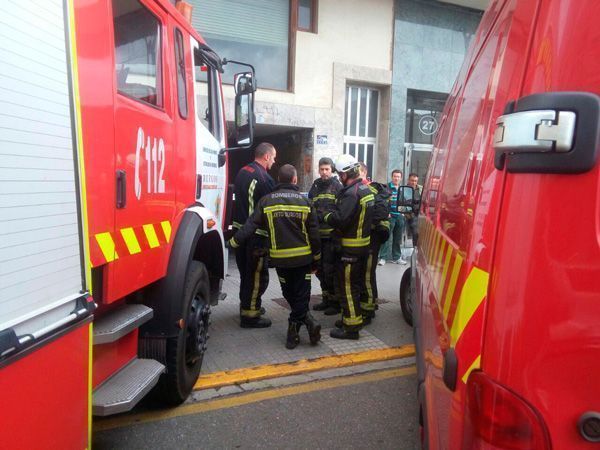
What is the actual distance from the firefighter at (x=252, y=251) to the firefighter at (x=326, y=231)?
0.64m

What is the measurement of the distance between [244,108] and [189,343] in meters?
1.94

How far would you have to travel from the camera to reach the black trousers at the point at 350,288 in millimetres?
4410

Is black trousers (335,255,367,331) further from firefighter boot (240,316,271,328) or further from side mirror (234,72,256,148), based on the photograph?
side mirror (234,72,256,148)

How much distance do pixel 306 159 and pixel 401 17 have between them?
12.2 ft

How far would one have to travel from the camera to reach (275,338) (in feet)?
14.9

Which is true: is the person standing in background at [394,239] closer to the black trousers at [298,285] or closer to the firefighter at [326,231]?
the firefighter at [326,231]

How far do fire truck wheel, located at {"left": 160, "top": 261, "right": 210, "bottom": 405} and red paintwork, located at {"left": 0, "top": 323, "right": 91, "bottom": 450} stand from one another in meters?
1.08

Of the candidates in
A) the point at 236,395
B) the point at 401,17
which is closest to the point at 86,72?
the point at 236,395

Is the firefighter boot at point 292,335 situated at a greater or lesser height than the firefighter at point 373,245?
lesser

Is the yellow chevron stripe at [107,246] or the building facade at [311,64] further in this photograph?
the building facade at [311,64]

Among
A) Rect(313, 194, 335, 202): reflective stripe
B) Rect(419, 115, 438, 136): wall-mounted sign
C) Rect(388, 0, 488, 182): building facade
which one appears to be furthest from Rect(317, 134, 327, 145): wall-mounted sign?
A: Rect(313, 194, 335, 202): reflective stripe

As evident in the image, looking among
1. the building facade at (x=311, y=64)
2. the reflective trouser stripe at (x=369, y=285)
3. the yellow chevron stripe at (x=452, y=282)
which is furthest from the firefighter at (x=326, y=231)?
the building facade at (x=311, y=64)

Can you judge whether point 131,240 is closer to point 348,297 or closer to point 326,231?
point 348,297

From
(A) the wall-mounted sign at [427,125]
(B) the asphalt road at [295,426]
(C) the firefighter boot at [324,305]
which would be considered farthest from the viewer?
(A) the wall-mounted sign at [427,125]
